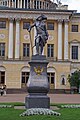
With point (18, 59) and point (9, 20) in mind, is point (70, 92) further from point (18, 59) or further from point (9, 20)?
point (9, 20)

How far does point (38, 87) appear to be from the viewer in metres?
25.9

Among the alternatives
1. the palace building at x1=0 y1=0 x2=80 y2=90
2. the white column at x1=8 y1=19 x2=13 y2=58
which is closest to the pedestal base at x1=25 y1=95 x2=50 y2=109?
the palace building at x1=0 y1=0 x2=80 y2=90

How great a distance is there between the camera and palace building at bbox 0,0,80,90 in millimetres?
73625

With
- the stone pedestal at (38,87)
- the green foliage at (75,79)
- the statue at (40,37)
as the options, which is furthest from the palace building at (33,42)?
the stone pedestal at (38,87)

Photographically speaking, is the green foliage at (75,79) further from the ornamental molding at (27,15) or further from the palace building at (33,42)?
the ornamental molding at (27,15)

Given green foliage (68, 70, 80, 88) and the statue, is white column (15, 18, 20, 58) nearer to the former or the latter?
green foliage (68, 70, 80, 88)

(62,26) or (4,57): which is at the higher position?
(62,26)

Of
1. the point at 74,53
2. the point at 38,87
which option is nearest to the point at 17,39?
the point at 74,53

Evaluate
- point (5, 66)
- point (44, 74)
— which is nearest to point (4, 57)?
point (5, 66)

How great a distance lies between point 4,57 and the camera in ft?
247

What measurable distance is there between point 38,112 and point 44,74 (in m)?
4.73

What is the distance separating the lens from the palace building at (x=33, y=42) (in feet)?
242

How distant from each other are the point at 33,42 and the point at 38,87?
48.4 meters

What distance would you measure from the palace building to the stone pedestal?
4666 cm
